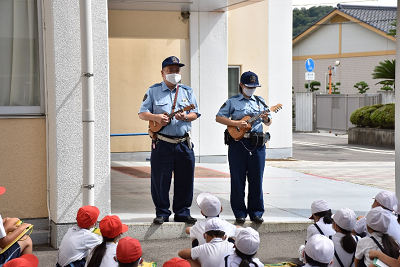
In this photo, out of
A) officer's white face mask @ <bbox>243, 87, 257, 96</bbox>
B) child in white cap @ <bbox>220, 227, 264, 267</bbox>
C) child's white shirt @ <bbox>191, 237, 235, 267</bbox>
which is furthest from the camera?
officer's white face mask @ <bbox>243, 87, 257, 96</bbox>

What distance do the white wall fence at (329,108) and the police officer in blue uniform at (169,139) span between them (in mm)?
22326

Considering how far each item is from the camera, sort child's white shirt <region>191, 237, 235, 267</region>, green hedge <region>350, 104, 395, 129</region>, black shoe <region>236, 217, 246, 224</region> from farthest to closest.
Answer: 1. green hedge <region>350, 104, 395, 129</region>
2. black shoe <region>236, 217, 246, 224</region>
3. child's white shirt <region>191, 237, 235, 267</region>

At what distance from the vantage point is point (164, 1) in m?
12.0

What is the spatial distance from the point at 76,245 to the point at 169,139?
2.40 meters

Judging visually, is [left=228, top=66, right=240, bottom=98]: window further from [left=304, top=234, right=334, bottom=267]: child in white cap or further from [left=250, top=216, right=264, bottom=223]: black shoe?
[left=304, top=234, right=334, bottom=267]: child in white cap

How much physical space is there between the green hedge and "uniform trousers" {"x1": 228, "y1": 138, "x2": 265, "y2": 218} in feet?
52.1

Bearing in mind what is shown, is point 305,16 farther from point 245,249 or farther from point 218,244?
point 245,249

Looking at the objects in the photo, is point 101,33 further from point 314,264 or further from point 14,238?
point 314,264

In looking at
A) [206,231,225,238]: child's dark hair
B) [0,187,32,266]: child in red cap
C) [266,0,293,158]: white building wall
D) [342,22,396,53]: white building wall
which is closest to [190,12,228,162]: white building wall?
[266,0,293,158]: white building wall

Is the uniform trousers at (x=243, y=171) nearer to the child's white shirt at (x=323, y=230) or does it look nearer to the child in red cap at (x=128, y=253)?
the child's white shirt at (x=323, y=230)

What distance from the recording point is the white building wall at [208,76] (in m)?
14.3

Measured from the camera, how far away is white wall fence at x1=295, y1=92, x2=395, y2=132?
28812 mm

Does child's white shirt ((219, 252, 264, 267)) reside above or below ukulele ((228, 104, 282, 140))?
below

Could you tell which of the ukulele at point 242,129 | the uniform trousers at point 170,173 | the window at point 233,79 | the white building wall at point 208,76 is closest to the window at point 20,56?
the uniform trousers at point 170,173
